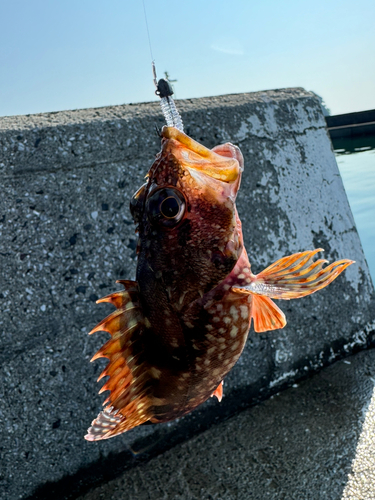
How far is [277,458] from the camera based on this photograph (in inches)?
127

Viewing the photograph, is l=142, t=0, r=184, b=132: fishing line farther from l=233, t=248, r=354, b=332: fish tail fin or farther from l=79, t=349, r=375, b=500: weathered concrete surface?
l=79, t=349, r=375, b=500: weathered concrete surface

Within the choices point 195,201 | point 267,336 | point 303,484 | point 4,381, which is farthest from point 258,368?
point 195,201

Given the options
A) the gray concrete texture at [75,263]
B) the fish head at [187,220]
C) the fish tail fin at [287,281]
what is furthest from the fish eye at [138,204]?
the gray concrete texture at [75,263]

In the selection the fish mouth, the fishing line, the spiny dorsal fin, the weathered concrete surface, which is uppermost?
the fishing line

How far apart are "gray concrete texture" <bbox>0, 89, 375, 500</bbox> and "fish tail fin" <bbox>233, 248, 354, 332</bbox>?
1.96m

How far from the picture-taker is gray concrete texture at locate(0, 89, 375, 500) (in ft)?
9.98

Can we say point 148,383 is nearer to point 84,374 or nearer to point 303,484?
point 84,374

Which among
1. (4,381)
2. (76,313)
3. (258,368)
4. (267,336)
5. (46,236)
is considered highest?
(46,236)

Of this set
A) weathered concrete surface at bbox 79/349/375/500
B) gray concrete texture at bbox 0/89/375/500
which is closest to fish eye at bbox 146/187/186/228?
gray concrete texture at bbox 0/89/375/500

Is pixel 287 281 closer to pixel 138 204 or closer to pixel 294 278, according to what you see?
pixel 294 278

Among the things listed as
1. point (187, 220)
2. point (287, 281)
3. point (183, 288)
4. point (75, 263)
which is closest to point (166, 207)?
point (187, 220)

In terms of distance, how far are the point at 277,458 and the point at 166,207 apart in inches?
103

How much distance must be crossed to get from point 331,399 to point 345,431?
378mm

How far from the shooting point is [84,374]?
320 cm
